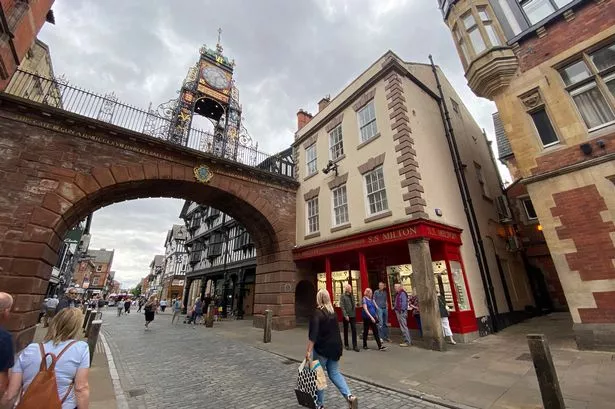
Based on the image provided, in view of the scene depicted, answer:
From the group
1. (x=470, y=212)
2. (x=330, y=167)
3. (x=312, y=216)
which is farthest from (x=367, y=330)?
(x=330, y=167)

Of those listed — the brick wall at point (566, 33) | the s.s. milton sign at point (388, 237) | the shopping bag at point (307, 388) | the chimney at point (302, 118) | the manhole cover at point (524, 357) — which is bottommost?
the manhole cover at point (524, 357)

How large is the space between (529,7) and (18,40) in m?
18.1

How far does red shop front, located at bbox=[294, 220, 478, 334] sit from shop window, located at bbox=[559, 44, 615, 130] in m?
5.14

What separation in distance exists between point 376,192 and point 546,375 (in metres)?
8.03

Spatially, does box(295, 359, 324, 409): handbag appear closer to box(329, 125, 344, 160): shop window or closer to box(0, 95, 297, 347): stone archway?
box(0, 95, 297, 347): stone archway

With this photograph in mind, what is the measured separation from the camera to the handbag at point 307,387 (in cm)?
388

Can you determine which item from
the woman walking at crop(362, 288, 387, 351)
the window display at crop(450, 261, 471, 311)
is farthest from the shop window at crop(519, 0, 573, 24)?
the woman walking at crop(362, 288, 387, 351)

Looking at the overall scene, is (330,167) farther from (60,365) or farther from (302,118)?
(60,365)

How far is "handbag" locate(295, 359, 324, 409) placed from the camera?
12.7 feet

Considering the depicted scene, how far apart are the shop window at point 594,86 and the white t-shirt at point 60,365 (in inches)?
475

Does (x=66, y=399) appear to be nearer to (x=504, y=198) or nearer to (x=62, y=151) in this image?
(x=62, y=151)

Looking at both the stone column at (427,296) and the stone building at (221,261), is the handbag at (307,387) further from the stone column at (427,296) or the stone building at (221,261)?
the stone building at (221,261)

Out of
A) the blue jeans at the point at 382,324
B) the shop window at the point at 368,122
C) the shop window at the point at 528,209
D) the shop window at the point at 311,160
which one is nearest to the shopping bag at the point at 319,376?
the blue jeans at the point at 382,324

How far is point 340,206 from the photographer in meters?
13.1
